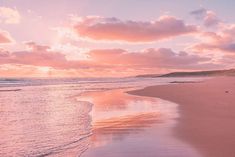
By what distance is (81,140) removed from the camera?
515 inches

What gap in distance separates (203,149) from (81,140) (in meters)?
4.63

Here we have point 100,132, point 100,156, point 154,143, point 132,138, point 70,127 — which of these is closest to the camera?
point 100,156

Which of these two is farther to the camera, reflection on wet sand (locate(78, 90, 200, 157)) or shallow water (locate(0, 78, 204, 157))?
shallow water (locate(0, 78, 204, 157))

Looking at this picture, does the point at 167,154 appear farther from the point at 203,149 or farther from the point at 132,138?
the point at 132,138

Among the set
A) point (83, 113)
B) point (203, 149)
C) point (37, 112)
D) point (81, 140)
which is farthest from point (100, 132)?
point (37, 112)

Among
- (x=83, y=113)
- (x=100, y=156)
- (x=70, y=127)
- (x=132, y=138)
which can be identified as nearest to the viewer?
(x=100, y=156)

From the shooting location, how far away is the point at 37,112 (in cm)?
2083

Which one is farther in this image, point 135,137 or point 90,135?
point 90,135

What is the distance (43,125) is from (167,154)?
24.6ft

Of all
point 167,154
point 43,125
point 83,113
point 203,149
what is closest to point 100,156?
point 167,154

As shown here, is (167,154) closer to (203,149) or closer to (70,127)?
(203,149)

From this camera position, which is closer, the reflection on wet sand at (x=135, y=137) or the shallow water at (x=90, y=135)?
the reflection on wet sand at (x=135, y=137)

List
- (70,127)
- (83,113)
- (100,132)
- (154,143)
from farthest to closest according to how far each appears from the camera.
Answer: (83,113), (70,127), (100,132), (154,143)

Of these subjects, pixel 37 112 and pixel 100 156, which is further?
pixel 37 112
